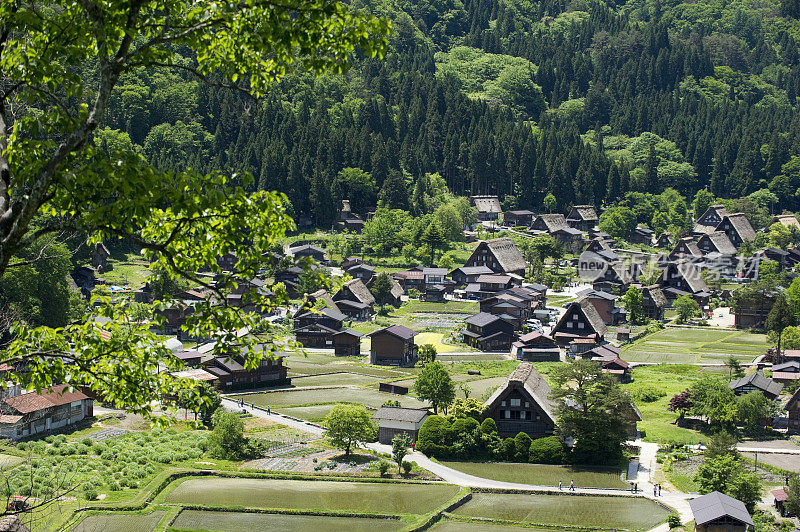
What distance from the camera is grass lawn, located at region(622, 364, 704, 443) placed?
45188 millimetres

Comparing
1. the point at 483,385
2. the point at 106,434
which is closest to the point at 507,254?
the point at 483,385

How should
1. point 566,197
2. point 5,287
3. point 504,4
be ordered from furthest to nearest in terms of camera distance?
point 504,4
point 566,197
point 5,287

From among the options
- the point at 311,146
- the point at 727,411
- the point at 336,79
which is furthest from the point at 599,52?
the point at 727,411

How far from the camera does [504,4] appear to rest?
19375 centimetres

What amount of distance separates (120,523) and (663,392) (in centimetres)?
3341

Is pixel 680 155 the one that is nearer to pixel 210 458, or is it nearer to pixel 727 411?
pixel 727 411

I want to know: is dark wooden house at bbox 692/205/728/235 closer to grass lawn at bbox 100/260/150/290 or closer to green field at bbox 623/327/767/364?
green field at bbox 623/327/767/364

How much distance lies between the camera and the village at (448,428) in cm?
3350

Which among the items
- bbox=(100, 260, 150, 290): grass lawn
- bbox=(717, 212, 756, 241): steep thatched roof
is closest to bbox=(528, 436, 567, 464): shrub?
bbox=(100, 260, 150, 290): grass lawn

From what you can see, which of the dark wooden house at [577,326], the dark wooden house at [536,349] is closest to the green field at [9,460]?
the dark wooden house at [536,349]

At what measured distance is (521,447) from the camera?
42031 mm

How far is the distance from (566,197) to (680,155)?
84.3 ft

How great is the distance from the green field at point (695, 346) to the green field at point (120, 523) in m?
39.0

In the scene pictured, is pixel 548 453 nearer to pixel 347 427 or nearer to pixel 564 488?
pixel 564 488
